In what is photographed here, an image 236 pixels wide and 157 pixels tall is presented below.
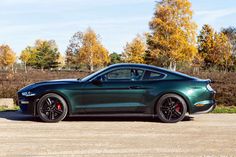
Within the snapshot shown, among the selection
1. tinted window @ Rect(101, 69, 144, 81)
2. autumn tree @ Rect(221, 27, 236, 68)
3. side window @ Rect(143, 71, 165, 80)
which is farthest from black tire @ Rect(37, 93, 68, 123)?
autumn tree @ Rect(221, 27, 236, 68)

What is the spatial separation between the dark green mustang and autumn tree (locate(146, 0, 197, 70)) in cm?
4430

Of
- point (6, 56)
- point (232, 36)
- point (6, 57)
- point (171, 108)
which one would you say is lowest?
point (171, 108)

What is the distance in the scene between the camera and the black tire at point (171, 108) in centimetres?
817

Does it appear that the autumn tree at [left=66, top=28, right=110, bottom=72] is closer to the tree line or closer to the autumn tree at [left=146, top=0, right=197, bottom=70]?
the tree line

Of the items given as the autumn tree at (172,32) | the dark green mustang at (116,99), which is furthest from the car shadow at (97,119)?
the autumn tree at (172,32)

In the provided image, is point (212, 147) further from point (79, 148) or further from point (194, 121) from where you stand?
point (194, 121)

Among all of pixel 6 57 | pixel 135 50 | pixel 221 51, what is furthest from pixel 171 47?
pixel 6 57

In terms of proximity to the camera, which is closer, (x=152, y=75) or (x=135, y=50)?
(x=152, y=75)

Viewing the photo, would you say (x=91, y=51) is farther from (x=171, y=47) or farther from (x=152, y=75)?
(x=152, y=75)

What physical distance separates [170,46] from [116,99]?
148ft

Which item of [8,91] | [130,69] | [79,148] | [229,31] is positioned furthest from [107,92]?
[229,31]

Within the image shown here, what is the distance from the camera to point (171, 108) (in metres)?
8.22

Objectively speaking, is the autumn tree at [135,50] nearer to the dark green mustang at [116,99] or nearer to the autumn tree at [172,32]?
the autumn tree at [172,32]

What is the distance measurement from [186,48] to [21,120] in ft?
149
